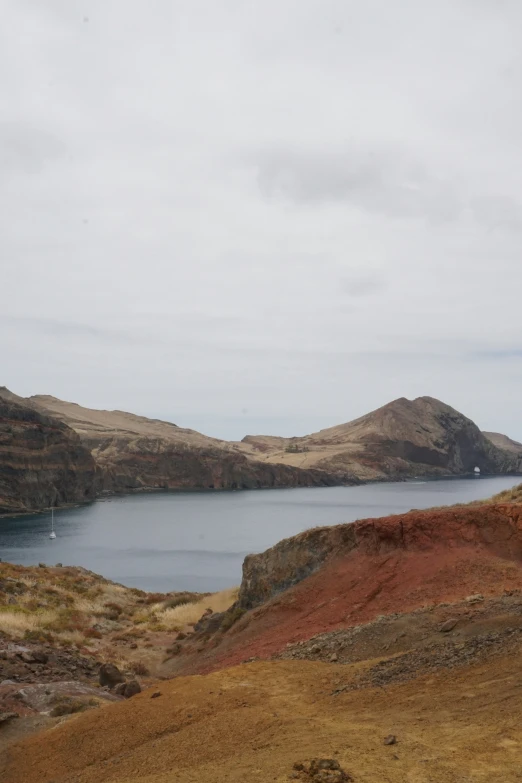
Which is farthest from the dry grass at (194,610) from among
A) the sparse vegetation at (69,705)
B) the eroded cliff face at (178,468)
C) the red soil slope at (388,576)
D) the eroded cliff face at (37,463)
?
the eroded cliff face at (178,468)

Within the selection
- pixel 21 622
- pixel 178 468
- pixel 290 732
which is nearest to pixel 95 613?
pixel 21 622

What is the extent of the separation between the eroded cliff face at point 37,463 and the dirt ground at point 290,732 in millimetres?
126734

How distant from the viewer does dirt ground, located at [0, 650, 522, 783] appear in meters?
7.61

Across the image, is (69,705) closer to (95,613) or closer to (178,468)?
(95,613)

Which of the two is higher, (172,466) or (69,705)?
(172,466)

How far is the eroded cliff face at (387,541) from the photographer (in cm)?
2125

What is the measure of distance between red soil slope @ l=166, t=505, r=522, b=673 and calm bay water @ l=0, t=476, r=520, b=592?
38.0m

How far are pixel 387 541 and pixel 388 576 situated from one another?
1858 millimetres

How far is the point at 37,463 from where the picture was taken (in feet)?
453

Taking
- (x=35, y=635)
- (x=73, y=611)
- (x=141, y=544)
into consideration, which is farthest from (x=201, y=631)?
(x=141, y=544)

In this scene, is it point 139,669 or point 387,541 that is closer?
point 387,541

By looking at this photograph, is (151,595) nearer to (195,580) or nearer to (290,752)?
(195,580)

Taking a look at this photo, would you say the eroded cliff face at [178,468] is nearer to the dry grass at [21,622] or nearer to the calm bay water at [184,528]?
the calm bay water at [184,528]

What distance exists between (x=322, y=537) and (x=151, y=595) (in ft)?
76.6
